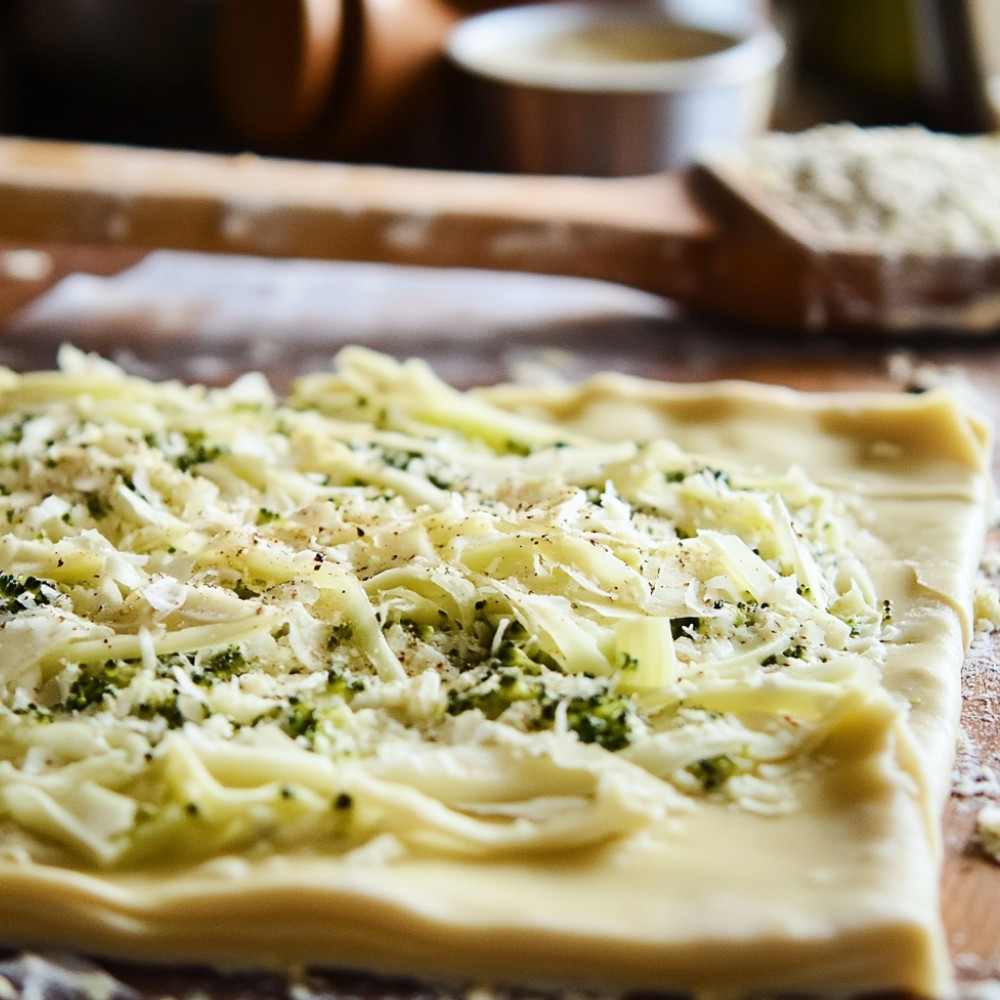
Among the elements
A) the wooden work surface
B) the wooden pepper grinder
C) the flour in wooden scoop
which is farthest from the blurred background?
the flour in wooden scoop

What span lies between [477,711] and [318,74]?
2.92 metres

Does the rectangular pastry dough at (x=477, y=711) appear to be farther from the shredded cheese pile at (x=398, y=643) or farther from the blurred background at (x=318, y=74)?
the blurred background at (x=318, y=74)

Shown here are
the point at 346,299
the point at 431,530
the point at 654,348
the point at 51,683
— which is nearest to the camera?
the point at 51,683

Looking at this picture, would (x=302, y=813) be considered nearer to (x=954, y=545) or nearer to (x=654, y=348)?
(x=954, y=545)

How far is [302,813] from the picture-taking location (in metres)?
1.54

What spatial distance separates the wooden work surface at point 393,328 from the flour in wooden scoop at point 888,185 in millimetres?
260

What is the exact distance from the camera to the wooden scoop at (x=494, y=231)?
125 inches

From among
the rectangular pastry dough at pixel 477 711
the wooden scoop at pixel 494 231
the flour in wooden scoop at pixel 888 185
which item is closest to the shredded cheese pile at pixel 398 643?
the rectangular pastry dough at pixel 477 711

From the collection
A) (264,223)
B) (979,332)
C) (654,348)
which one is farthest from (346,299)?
(979,332)

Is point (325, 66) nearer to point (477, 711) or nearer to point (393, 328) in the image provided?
point (393, 328)

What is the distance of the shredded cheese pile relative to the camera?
155cm

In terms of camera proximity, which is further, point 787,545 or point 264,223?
point 264,223

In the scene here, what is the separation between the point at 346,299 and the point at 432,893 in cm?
232

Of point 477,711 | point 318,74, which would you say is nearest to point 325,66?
point 318,74
